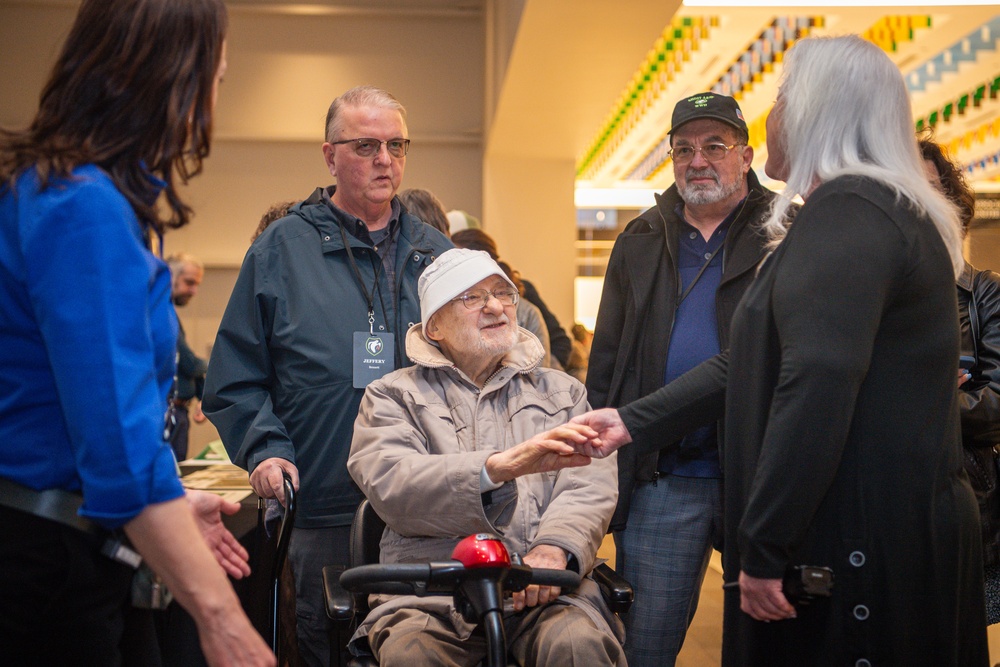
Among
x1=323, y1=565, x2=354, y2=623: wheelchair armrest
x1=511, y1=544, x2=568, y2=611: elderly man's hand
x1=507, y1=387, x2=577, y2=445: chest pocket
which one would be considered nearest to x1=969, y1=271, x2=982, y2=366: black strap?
x1=507, y1=387, x2=577, y2=445: chest pocket

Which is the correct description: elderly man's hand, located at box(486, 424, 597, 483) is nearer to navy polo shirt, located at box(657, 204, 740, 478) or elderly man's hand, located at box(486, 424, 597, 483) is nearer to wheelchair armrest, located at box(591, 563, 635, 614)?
wheelchair armrest, located at box(591, 563, 635, 614)

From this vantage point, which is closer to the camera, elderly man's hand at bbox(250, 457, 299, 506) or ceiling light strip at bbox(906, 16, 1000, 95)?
elderly man's hand at bbox(250, 457, 299, 506)

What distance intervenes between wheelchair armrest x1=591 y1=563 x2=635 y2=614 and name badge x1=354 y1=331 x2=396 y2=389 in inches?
32.3

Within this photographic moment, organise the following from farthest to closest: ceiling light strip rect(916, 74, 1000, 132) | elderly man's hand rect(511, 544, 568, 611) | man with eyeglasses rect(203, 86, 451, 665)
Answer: ceiling light strip rect(916, 74, 1000, 132)
man with eyeglasses rect(203, 86, 451, 665)
elderly man's hand rect(511, 544, 568, 611)

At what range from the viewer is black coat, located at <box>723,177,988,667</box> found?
154 centimetres

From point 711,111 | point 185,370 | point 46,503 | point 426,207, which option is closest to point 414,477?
point 46,503

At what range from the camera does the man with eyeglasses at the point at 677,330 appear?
247cm

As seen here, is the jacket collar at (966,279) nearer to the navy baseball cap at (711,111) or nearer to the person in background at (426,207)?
the navy baseball cap at (711,111)

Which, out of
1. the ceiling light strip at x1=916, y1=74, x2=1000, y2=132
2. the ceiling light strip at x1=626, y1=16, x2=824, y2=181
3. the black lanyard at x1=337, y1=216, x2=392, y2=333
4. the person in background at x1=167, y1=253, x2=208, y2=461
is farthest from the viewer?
the ceiling light strip at x1=916, y1=74, x2=1000, y2=132

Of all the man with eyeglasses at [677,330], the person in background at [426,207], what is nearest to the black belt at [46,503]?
the man with eyeglasses at [677,330]

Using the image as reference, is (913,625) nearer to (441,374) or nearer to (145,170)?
(441,374)

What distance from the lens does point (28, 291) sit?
44.0 inches

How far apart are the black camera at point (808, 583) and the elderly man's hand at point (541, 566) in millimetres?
572

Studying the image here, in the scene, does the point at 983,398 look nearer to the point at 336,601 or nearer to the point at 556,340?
the point at 336,601
